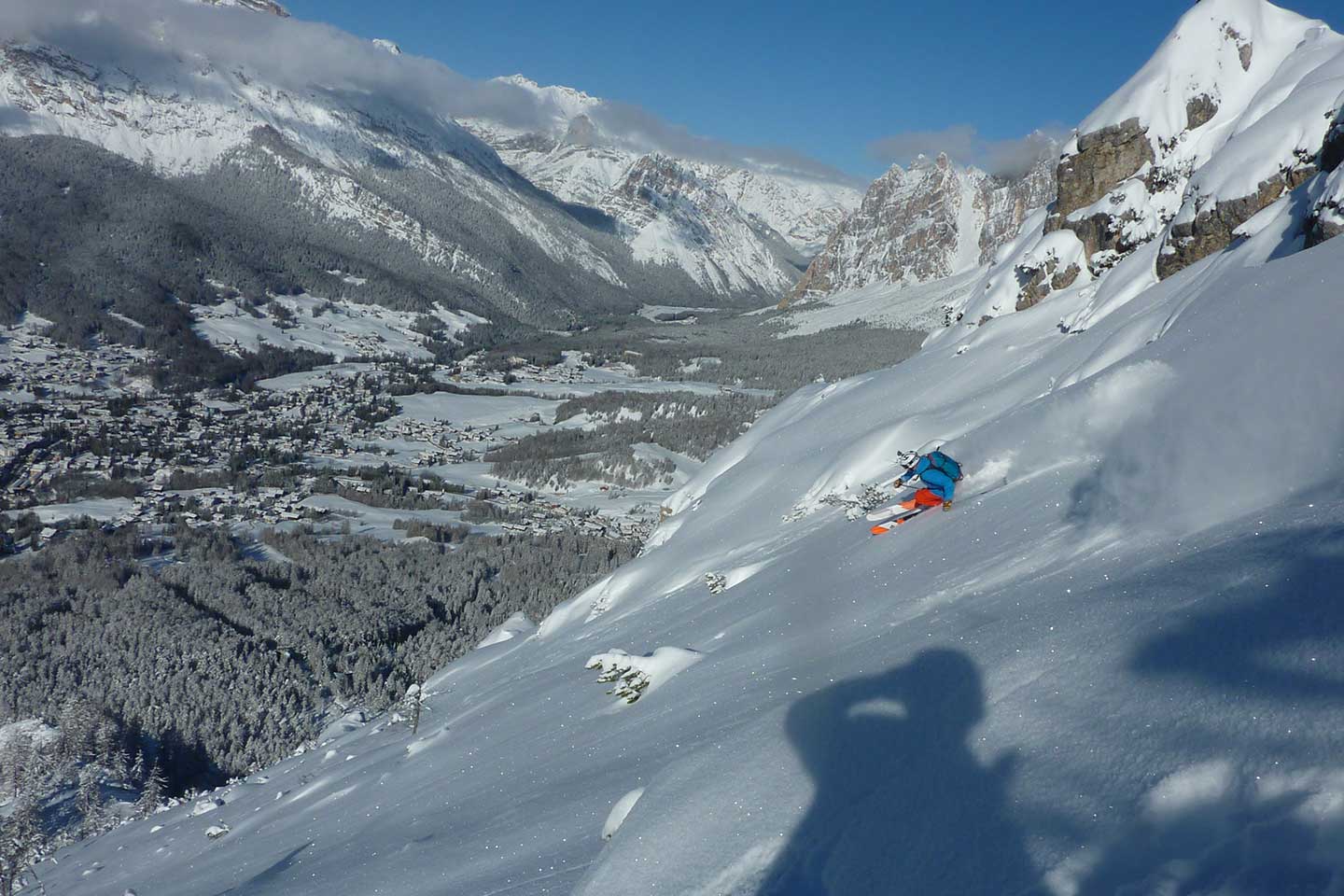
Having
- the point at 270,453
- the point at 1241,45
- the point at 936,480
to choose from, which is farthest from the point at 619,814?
the point at 270,453

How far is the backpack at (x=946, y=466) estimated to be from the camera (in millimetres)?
10773

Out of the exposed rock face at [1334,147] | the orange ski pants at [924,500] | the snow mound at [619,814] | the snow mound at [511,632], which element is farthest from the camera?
the snow mound at [511,632]

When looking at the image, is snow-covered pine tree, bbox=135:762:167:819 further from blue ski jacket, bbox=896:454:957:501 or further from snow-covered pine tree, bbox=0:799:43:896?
blue ski jacket, bbox=896:454:957:501

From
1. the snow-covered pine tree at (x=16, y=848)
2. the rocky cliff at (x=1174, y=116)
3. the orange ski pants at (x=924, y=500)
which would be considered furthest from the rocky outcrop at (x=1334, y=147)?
the snow-covered pine tree at (x=16, y=848)

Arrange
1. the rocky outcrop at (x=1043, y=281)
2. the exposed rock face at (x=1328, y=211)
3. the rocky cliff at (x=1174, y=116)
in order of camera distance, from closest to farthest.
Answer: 1. the exposed rock face at (x=1328, y=211)
2. the rocky cliff at (x=1174, y=116)
3. the rocky outcrop at (x=1043, y=281)

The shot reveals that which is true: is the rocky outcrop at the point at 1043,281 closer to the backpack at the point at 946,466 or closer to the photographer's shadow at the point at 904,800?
the backpack at the point at 946,466

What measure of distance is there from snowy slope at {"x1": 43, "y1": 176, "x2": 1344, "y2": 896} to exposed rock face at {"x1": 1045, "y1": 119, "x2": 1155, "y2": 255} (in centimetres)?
1295

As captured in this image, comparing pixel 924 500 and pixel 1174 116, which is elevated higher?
pixel 1174 116

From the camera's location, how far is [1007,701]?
15.9 ft

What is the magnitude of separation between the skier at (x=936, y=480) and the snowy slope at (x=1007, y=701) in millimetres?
365

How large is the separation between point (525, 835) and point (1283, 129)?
20663 millimetres

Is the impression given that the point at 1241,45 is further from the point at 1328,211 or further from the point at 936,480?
the point at 936,480

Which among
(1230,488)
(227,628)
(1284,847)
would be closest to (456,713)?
(1230,488)

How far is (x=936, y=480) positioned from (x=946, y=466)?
0.82 feet
